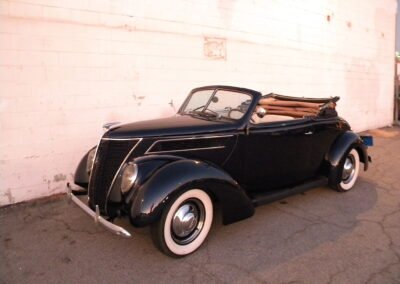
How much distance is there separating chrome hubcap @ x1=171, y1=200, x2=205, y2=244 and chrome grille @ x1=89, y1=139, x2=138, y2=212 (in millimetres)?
683

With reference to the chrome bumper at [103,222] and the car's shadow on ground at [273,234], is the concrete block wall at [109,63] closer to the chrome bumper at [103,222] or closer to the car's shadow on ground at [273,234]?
the chrome bumper at [103,222]

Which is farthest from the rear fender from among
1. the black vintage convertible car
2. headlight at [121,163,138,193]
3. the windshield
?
headlight at [121,163,138,193]

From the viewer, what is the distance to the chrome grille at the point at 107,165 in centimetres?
324

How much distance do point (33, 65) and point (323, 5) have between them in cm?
707

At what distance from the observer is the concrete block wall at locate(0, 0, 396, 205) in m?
4.46

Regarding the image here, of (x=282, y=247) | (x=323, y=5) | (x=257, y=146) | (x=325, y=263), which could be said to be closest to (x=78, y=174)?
(x=257, y=146)

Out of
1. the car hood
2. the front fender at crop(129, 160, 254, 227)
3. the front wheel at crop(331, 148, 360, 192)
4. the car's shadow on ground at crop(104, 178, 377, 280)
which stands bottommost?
the car's shadow on ground at crop(104, 178, 377, 280)

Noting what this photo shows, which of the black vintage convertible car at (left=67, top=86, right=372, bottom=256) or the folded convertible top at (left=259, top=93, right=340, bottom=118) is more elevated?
the folded convertible top at (left=259, top=93, right=340, bottom=118)

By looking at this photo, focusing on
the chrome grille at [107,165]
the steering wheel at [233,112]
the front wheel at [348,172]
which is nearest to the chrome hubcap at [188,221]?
the chrome grille at [107,165]

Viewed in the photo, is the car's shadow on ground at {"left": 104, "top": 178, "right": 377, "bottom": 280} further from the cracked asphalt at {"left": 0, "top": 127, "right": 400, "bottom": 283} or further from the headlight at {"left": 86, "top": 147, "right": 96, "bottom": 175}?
the headlight at {"left": 86, "top": 147, "right": 96, "bottom": 175}

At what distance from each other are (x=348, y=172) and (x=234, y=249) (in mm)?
2544

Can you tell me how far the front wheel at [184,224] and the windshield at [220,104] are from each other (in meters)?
1.04

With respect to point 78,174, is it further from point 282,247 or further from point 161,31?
point 161,31

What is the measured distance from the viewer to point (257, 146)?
3.90 metres
